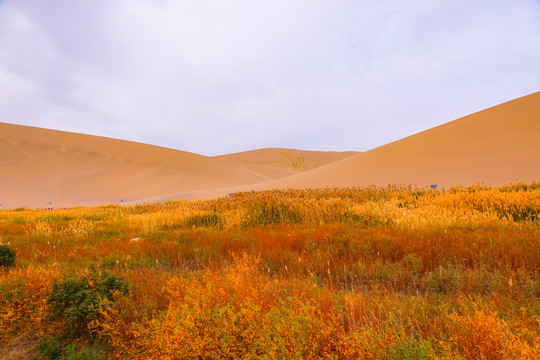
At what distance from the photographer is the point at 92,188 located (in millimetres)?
55125

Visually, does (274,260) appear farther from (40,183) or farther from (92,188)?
(40,183)

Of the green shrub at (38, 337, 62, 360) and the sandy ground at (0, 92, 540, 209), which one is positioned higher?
the sandy ground at (0, 92, 540, 209)

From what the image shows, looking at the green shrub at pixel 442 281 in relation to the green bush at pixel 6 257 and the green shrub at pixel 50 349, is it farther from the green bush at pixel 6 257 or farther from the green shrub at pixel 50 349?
the green bush at pixel 6 257

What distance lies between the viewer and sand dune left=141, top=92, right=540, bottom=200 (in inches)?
879

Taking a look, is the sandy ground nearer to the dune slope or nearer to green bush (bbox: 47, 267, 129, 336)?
the dune slope

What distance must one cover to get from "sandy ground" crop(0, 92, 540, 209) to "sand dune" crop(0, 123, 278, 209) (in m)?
0.16

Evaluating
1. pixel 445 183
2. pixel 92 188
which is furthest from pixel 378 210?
pixel 92 188

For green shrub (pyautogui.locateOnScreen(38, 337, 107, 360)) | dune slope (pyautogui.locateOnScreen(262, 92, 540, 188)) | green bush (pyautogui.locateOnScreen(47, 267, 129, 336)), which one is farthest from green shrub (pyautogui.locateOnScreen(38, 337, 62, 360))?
dune slope (pyautogui.locateOnScreen(262, 92, 540, 188))

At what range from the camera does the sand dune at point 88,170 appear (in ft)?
167

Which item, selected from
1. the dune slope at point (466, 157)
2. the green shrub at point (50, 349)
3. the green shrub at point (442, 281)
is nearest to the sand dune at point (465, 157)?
the dune slope at point (466, 157)

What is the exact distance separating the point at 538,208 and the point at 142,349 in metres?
8.77

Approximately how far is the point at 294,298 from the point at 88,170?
72.4 meters

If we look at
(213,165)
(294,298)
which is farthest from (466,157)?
(213,165)

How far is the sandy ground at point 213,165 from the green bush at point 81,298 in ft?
77.5
